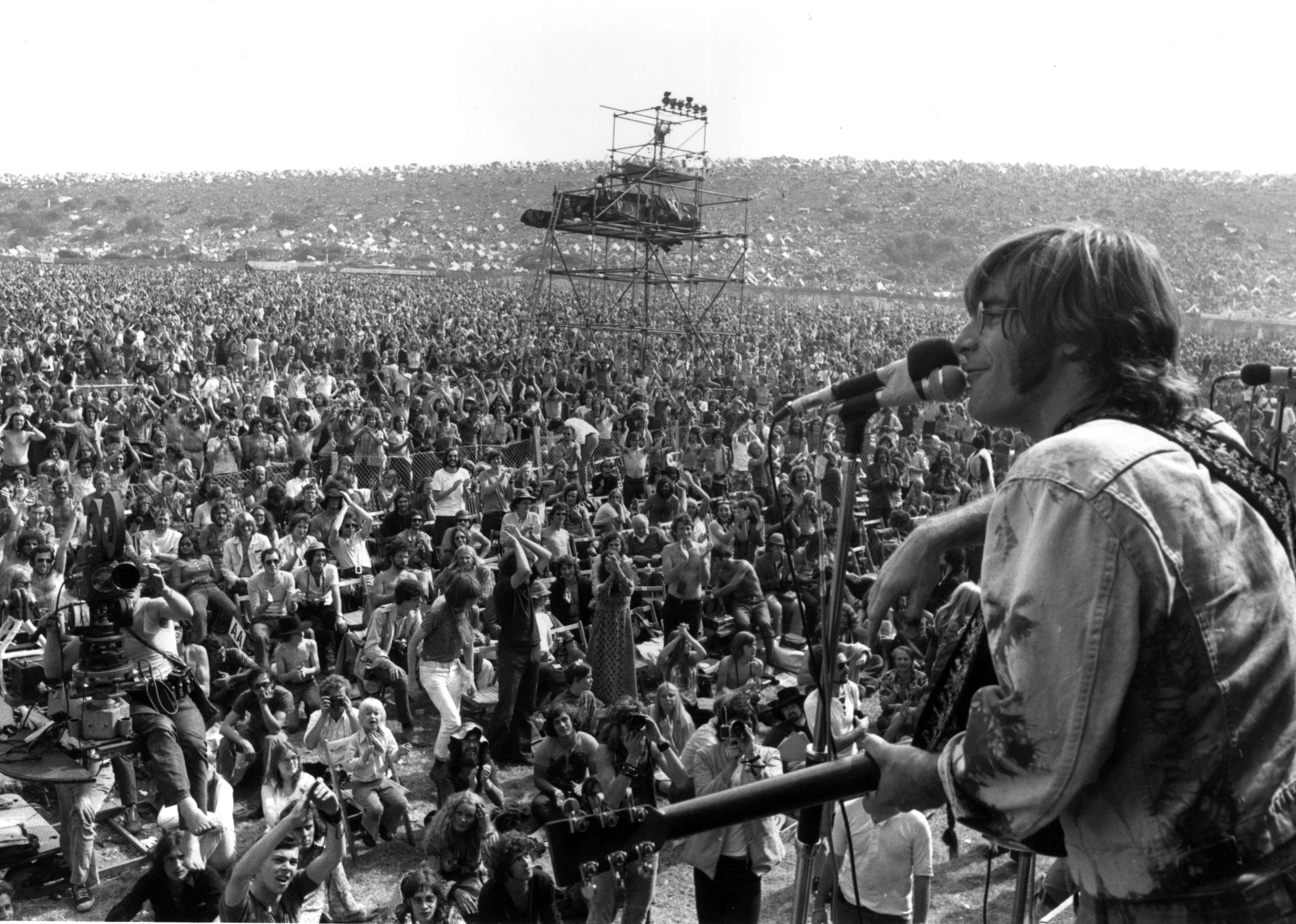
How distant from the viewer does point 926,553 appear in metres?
1.63

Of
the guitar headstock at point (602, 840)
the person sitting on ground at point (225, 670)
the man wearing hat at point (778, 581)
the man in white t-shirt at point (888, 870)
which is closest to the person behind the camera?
the guitar headstock at point (602, 840)

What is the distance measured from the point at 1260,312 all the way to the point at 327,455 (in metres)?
59.4

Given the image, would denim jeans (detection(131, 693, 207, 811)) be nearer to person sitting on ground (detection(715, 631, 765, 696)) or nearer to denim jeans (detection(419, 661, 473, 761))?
denim jeans (detection(419, 661, 473, 761))

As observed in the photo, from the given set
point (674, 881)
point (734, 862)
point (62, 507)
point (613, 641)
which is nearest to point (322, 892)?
point (734, 862)

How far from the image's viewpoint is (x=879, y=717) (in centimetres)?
738

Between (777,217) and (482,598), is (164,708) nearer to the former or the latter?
(482,598)

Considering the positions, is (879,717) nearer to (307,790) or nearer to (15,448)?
(307,790)

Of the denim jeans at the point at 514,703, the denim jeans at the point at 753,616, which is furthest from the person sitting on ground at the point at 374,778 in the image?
the denim jeans at the point at 753,616

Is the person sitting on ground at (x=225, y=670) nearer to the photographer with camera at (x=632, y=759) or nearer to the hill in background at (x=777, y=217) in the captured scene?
the photographer with camera at (x=632, y=759)

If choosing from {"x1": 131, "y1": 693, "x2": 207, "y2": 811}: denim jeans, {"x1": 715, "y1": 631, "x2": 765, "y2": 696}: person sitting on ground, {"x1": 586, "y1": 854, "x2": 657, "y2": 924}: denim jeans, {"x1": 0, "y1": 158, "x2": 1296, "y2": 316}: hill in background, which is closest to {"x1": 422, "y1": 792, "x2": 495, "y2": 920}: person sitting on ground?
{"x1": 586, "y1": 854, "x2": 657, "y2": 924}: denim jeans

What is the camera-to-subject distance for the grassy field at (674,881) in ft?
19.3

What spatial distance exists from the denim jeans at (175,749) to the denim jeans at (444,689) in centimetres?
150

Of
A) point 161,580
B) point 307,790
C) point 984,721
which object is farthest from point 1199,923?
point 161,580

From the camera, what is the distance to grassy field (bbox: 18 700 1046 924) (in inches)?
232
